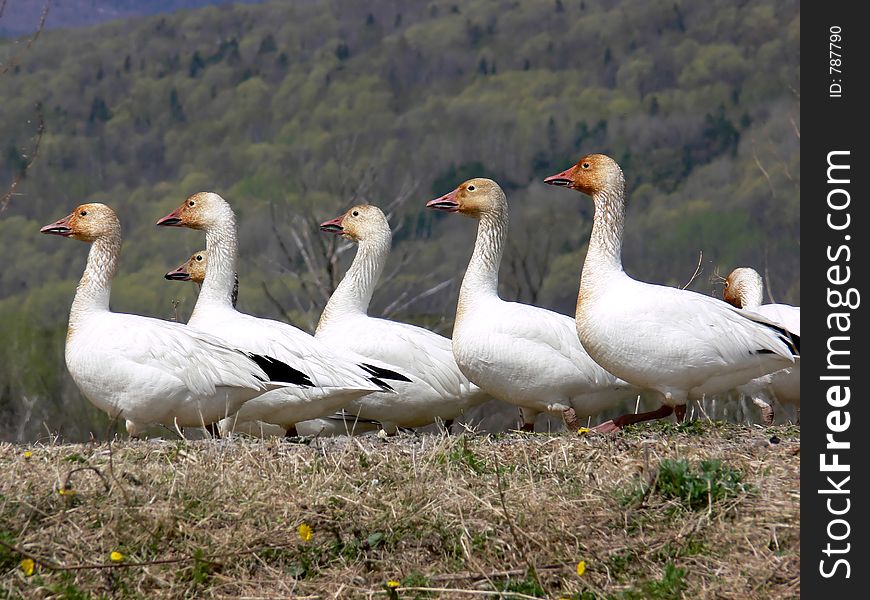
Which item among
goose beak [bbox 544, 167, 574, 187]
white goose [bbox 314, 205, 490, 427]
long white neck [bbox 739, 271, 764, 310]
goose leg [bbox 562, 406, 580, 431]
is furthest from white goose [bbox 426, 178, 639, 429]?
long white neck [bbox 739, 271, 764, 310]

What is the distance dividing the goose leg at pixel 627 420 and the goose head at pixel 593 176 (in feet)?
5.79

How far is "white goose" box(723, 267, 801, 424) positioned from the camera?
975cm

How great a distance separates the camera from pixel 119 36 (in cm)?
9062

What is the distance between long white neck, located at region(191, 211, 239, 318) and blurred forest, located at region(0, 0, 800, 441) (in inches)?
1677

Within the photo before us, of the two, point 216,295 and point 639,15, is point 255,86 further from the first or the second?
point 216,295

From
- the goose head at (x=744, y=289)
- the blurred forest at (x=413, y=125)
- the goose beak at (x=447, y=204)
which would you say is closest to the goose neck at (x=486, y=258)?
the goose beak at (x=447, y=204)

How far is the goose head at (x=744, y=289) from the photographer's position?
11008 millimetres

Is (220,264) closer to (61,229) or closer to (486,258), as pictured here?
(61,229)

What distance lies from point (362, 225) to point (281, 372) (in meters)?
3.12

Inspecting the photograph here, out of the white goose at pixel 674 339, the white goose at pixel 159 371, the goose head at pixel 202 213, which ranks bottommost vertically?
the white goose at pixel 159 371

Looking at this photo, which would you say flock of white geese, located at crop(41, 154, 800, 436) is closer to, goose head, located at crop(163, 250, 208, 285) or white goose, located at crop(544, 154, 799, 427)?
white goose, located at crop(544, 154, 799, 427)

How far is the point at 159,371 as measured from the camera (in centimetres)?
784

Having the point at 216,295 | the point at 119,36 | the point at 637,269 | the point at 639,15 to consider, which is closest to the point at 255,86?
the point at 119,36

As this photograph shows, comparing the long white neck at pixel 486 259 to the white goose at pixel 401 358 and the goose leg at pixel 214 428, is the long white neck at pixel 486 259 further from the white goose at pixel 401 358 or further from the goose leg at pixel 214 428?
the goose leg at pixel 214 428
